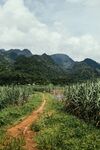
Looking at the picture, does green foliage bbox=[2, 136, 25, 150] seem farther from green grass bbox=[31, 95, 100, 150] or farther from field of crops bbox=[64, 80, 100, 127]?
field of crops bbox=[64, 80, 100, 127]

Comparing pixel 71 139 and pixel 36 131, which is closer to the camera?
pixel 71 139

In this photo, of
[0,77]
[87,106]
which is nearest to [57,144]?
[87,106]

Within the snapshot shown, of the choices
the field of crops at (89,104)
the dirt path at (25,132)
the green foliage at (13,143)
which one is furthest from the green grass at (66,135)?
the field of crops at (89,104)

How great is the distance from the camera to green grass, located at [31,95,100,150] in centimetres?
2193

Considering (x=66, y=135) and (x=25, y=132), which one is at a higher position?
(x=66, y=135)

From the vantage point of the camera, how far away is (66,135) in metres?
24.5

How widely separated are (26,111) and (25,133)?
52.0ft

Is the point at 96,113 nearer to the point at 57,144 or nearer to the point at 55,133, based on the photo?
the point at 55,133

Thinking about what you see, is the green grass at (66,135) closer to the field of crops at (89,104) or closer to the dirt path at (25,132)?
the dirt path at (25,132)

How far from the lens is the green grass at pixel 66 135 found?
21.9m

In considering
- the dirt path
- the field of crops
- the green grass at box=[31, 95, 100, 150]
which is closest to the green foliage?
the dirt path

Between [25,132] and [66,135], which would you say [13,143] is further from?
[25,132]

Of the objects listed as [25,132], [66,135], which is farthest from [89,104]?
[66,135]

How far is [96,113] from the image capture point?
99.8ft
